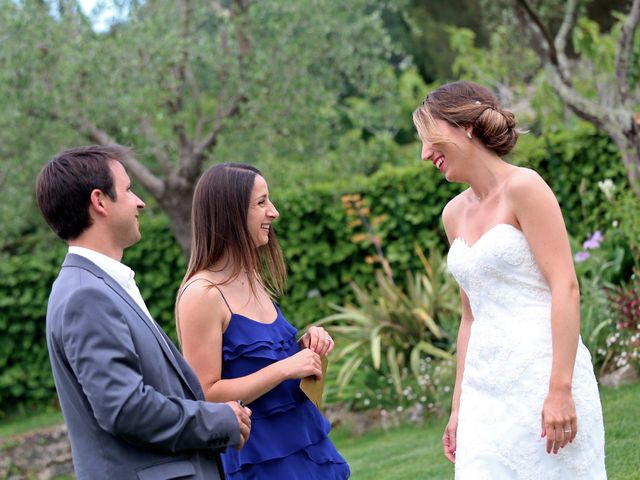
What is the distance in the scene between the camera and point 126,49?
11852 mm

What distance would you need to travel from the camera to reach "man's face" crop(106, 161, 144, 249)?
9.37 ft

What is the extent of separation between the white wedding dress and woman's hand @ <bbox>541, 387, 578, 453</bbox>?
0.21 feet

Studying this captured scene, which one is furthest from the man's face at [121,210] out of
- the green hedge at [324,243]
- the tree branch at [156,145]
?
the tree branch at [156,145]

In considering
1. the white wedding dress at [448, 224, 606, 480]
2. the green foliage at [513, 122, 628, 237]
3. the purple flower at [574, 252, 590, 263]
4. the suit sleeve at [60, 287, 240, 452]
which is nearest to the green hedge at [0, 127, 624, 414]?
the green foliage at [513, 122, 628, 237]

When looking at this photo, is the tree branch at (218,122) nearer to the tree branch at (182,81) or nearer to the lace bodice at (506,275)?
the tree branch at (182,81)

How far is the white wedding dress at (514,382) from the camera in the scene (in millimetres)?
3143

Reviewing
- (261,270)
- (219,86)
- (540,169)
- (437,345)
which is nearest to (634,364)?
(437,345)

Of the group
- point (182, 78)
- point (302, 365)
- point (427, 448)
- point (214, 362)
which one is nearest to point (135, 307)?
point (214, 362)

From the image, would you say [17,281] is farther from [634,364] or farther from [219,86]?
[634,364]

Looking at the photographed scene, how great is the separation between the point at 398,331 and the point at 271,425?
5.90 metres

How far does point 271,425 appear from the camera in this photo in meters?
3.43

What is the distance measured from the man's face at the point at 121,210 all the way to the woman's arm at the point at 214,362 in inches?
19.9

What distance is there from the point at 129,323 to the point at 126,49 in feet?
31.6

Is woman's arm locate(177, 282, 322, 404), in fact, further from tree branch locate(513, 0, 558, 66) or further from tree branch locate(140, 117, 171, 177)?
tree branch locate(140, 117, 171, 177)
